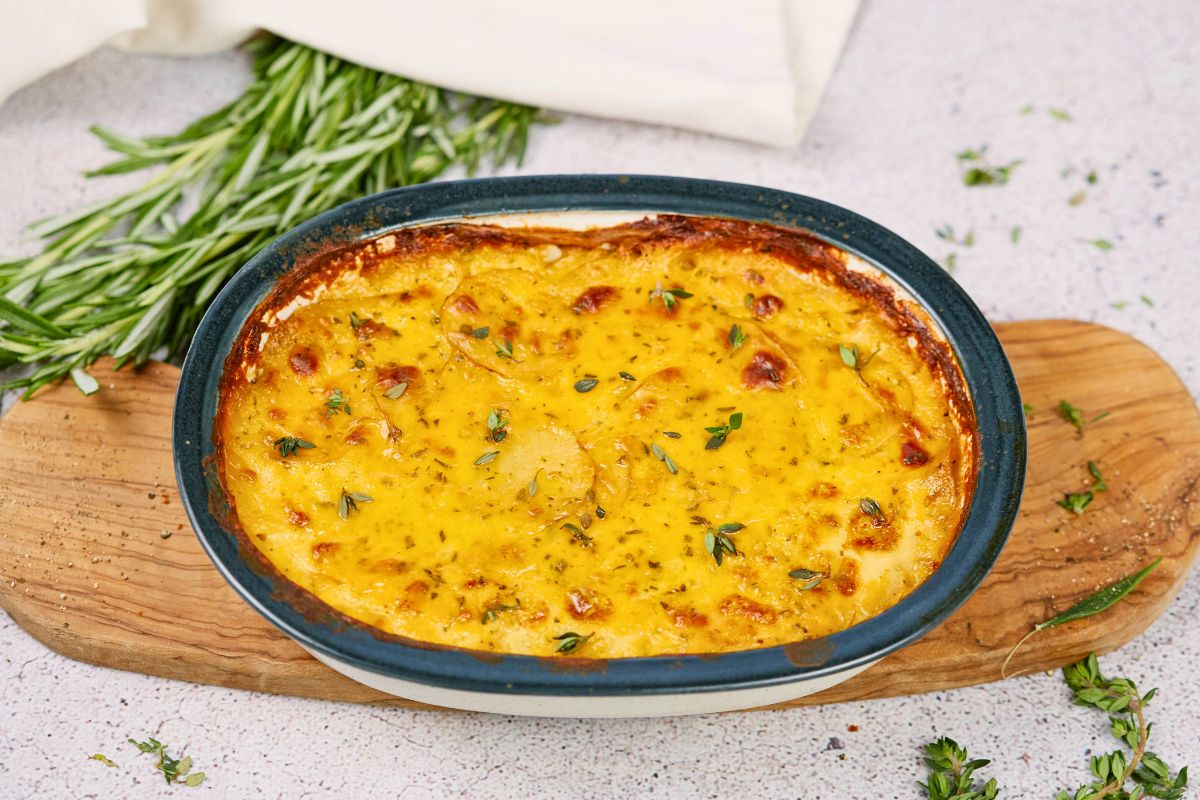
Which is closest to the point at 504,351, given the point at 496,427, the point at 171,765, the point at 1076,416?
the point at 496,427

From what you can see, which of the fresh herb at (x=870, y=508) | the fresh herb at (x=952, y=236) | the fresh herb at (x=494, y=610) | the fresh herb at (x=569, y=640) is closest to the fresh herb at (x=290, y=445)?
the fresh herb at (x=494, y=610)

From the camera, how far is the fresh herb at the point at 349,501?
2498 mm

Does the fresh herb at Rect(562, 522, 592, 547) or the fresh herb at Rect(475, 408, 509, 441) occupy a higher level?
the fresh herb at Rect(475, 408, 509, 441)

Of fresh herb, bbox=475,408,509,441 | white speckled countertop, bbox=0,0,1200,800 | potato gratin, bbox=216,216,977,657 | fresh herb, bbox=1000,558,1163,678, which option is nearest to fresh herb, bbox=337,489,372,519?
potato gratin, bbox=216,216,977,657

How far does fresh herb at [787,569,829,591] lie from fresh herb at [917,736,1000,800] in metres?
0.52

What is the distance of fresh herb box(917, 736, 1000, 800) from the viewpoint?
2600mm

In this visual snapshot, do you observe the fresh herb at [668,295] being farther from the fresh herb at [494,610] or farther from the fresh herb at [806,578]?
the fresh herb at [494,610]

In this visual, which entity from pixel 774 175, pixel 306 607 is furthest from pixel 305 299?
pixel 774 175

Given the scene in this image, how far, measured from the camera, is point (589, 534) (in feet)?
8.22

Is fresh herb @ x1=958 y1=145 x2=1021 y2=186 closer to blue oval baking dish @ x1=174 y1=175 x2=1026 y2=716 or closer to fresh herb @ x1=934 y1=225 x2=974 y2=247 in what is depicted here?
fresh herb @ x1=934 y1=225 x2=974 y2=247

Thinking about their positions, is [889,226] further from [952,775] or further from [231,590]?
[231,590]

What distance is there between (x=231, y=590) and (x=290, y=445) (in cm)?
44

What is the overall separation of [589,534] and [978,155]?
225 centimetres

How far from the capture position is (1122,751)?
273 cm
